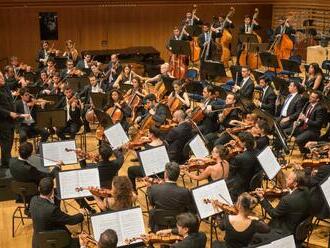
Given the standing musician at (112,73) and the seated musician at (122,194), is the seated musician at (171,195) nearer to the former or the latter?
the seated musician at (122,194)

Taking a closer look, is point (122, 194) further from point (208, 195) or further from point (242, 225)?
point (242, 225)

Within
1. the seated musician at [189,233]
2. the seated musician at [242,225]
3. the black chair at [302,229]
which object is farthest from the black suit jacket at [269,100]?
the seated musician at [189,233]

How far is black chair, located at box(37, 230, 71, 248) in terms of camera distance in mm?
5723

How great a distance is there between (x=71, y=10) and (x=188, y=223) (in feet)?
54.0

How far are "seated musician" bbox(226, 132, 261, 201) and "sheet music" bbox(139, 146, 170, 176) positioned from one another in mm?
1009

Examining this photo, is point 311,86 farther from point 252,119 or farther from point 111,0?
point 111,0

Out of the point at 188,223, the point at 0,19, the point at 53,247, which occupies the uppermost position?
the point at 0,19

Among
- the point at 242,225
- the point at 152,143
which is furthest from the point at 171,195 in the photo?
the point at 152,143

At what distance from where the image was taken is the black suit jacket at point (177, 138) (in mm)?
8953

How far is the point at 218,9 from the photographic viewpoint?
2148cm

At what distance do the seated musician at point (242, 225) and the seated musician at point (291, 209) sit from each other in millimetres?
397

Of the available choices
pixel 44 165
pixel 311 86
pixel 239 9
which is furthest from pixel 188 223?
pixel 239 9

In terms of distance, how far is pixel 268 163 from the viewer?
6945 mm

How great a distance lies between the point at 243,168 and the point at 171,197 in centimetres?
148
